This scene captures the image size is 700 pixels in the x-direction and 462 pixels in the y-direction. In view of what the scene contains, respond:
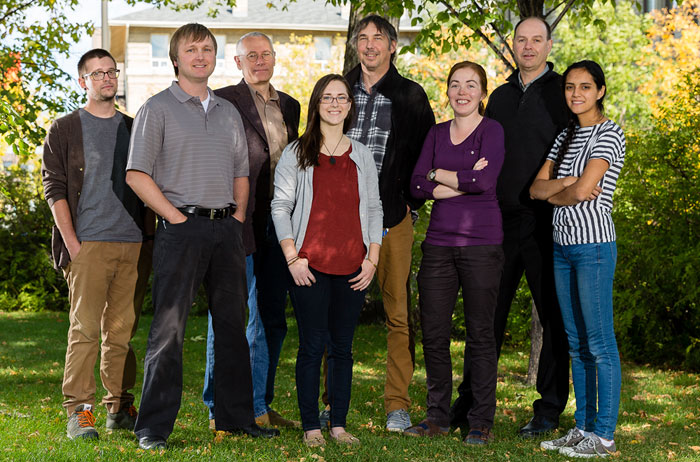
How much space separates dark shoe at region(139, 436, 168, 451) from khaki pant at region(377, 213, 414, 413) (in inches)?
67.6

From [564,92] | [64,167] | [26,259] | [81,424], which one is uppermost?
[564,92]

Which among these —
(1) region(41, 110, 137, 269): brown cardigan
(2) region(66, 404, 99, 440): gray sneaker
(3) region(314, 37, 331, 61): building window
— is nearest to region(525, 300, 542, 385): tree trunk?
(2) region(66, 404, 99, 440): gray sneaker

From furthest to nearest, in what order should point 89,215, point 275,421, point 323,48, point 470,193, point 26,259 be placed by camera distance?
point 323,48, point 26,259, point 275,421, point 89,215, point 470,193

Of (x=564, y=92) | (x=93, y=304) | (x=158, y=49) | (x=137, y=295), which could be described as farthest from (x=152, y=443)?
(x=158, y=49)

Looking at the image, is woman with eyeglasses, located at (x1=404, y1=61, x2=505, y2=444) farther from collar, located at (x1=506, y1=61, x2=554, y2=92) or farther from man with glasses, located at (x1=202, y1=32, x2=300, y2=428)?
man with glasses, located at (x1=202, y1=32, x2=300, y2=428)

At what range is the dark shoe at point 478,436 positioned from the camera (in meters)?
5.17

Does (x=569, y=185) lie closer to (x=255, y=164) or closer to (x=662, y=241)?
(x=255, y=164)

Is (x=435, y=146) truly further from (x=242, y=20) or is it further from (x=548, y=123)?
(x=242, y=20)

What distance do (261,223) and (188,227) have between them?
726 mm

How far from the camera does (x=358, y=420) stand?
6.23 metres

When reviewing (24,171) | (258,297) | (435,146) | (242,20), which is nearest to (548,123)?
(435,146)

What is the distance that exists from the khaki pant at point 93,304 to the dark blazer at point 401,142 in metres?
1.83

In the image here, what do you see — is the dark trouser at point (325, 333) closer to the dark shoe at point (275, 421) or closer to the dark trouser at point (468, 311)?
the dark trouser at point (468, 311)

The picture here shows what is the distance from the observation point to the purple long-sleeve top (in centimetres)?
509
